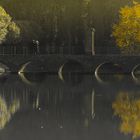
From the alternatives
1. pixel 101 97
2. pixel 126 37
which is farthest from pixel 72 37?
pixel 101 97

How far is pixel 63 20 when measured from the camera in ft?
281

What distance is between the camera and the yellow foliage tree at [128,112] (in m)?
27.7

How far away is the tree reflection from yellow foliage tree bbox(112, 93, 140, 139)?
6.13m

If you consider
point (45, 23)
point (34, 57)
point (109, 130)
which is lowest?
point (109, 130)

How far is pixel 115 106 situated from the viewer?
37000mm

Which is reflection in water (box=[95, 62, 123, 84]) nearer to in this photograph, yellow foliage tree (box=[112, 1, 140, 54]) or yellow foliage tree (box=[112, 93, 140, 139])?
yellow foliage tree (box=[112, 1, 140, 54])

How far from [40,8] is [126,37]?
14.2 metres

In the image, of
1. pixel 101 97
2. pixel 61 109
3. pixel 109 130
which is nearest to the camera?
pixel 109 130

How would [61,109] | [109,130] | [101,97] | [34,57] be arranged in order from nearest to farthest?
[109,130] < [61,109] < [101,97] < [34,57]

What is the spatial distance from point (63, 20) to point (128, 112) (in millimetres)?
52964

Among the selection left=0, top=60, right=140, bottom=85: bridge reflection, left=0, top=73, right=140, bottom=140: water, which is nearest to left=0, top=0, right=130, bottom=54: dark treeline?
left=0, top=60, right=140, bottom=85: bridge reflection

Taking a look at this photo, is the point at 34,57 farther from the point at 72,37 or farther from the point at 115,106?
the point at 115,106

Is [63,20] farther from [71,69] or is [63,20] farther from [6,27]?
[6,27]

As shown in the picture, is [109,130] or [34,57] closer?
[109,130]
